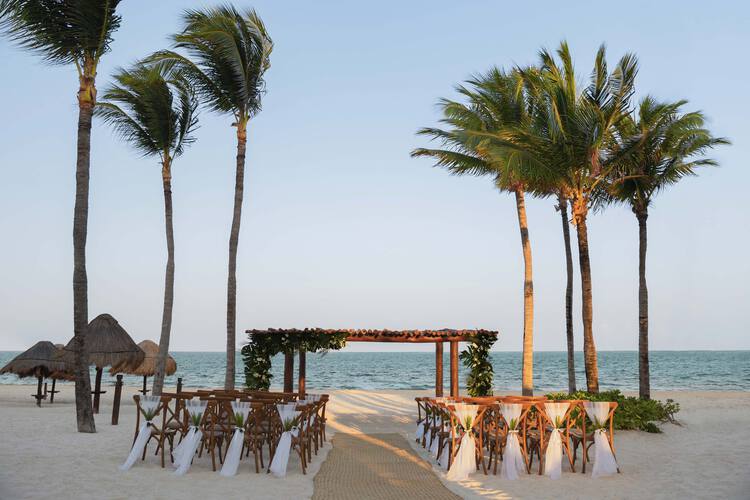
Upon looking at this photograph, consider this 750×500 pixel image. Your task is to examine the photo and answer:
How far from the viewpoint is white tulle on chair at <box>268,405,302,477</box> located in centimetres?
839

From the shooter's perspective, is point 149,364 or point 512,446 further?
point 149,364

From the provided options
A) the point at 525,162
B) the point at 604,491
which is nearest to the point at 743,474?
the point at 604,491

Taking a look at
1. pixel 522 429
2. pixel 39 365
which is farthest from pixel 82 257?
pixel 39 365

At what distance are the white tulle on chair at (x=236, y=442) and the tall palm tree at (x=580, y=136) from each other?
320 inches

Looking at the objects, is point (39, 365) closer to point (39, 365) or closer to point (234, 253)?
point (39, 365)

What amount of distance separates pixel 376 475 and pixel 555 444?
2416 millimetres

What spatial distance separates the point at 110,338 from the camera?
55.5 feet

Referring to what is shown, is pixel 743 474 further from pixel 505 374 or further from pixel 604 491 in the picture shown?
pixel 505 374

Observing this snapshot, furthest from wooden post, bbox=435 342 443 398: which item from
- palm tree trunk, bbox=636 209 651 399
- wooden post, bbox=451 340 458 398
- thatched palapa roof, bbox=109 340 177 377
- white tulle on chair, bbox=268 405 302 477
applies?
thatched palapa roof, bbox=109 340 177 377

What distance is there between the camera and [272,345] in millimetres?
15719

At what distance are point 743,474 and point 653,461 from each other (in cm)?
147

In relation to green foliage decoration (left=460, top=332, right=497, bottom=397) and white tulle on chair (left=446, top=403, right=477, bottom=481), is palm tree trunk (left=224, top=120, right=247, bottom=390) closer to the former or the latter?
green foliage decoration (left=460, top=332, right=497, bottom=397)

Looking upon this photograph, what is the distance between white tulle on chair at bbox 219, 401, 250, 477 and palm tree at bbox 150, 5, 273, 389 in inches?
255

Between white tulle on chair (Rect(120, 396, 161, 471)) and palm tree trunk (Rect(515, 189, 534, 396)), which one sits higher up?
palm tree trunk (Rect(515, 189, 534, 396))
